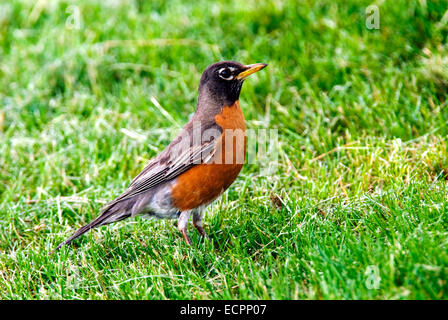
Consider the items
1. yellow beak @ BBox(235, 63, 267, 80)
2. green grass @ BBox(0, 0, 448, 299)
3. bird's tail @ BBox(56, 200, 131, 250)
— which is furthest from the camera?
yellow beak @ BBox(235, 63, 267, 80)

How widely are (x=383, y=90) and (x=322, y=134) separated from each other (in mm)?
779

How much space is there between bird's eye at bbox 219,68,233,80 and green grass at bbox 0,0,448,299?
0.91 m

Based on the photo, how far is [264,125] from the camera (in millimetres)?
5605

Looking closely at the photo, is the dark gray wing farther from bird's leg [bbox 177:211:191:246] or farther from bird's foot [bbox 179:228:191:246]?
bird's foot [bbox 179:228:191:246]

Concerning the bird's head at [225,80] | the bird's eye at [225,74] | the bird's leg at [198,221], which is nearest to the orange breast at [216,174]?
the bird's leg at [198,221]

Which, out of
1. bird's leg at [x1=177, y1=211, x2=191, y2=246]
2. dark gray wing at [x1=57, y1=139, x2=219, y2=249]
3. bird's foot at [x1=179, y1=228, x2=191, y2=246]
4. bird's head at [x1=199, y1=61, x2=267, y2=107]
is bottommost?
bird's foot at [x1=179, y1=228, x2=191, y2=246]

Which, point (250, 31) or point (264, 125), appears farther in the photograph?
point (250, 31)

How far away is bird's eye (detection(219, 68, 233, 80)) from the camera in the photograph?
4.55 meters

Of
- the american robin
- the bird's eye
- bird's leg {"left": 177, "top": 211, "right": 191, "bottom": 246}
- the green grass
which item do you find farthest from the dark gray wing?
the bird's eye

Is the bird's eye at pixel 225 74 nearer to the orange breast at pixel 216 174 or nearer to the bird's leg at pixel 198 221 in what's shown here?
the orange breast at pixel 216 174

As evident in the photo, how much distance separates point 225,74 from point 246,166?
3.29 ft

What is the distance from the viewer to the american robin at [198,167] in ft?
13.9
